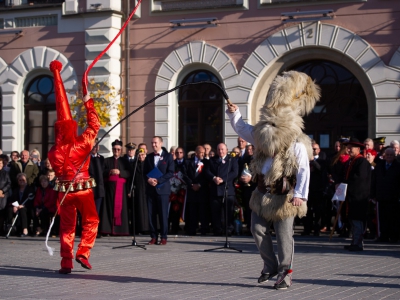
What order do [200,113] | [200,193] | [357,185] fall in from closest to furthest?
[357,185] < [200,193] < [200,113]

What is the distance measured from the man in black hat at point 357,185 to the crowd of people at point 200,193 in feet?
3.78

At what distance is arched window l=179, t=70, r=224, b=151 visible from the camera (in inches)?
853

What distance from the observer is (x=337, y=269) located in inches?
421

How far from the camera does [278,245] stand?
8.74 m

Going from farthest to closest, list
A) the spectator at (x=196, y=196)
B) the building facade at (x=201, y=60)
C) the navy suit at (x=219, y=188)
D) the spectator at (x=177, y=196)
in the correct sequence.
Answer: the building facade at (x=201, y=60)
the spectator at (x=177, y=196)
the spectator at (x=196, y=196)
the navy suit at (x=219, y=188)

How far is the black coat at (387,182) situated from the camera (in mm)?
15266

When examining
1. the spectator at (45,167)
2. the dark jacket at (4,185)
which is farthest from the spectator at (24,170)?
the dark jacket at (4,185)

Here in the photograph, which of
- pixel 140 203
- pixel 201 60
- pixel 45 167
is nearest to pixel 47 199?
pixel 45 167

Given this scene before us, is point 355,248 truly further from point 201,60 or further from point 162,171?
point 201,60

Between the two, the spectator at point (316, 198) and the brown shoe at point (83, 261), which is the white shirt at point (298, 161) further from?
the spectator at point (316, 198)

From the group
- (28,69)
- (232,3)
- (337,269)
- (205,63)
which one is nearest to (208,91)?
(205,63)

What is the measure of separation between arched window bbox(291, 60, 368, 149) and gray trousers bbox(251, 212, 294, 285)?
12038mm

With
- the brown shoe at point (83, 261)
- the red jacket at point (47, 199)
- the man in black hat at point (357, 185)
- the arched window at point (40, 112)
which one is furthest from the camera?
the arched window at point (40, 112)

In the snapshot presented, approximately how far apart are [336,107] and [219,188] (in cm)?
499
